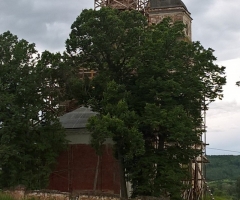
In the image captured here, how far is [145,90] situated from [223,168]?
65.4m

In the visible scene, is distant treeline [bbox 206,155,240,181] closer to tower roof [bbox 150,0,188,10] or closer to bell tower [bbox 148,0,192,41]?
bell tower [bbox 148,0,192,41]

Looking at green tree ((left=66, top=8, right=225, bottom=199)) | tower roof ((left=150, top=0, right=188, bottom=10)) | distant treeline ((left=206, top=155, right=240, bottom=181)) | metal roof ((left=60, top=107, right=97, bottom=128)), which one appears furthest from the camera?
distant treeline ((left=206, top=155, right=240, bottom=181))

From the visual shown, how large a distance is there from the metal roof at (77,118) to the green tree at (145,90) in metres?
5.34

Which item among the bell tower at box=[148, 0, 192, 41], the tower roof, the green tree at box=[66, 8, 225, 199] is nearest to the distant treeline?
the bell tower at box=[148, 0, 192, 41]

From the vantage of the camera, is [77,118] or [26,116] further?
[77,118]

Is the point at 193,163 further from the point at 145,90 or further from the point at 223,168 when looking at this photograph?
the point at 223,168

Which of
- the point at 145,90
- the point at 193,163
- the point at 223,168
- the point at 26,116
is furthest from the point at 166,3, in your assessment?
the point at 223,168

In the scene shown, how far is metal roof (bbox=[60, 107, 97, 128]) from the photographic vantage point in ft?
110

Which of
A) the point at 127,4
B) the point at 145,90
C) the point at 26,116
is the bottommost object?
the point at 26,116

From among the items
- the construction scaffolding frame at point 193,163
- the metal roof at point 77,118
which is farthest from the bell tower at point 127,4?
the metal roof at point 77,118

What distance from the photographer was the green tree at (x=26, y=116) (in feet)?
90.2

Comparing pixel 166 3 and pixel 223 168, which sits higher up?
pixel 166 3

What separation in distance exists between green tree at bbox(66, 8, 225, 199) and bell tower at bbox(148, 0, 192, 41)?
1955cm

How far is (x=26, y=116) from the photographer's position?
2775 cm
